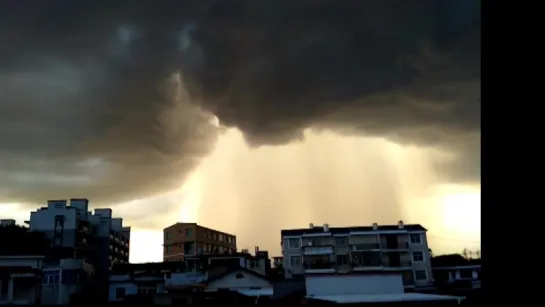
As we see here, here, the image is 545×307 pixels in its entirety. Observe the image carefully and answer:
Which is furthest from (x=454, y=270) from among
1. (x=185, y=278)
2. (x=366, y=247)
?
(x=185, y=278)

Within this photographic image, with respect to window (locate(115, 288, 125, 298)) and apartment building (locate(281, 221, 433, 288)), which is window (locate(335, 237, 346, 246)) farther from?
window (locate(115, 288, 125, 298))

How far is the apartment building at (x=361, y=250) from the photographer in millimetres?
63438

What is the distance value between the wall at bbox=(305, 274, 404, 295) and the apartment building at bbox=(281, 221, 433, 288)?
1074 inches

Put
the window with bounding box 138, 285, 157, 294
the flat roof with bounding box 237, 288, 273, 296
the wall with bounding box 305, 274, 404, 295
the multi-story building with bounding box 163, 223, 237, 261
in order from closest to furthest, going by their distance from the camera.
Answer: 1. the wall with bounding box 305, 274, 404, 295
2. the flat roof with bounding box 237, 288, 273, 296
3. the window with bounding box 138, 285, 157, 294
4. the multi-story building with bounding box 163, 223, 237, 261

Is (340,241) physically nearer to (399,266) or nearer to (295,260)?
(295,260)

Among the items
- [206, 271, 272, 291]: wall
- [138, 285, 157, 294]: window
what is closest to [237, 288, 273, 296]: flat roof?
[206, 271, 272, 291]: wall

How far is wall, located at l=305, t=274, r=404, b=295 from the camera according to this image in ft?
114

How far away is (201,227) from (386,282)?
204 ft

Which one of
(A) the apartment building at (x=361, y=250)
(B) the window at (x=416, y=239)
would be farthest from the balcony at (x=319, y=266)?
(B) the window at (x=416, y=239)

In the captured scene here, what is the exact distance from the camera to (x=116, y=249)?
3103 inches

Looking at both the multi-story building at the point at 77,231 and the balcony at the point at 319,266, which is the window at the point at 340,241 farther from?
the multi-story building at the point at 77,231
